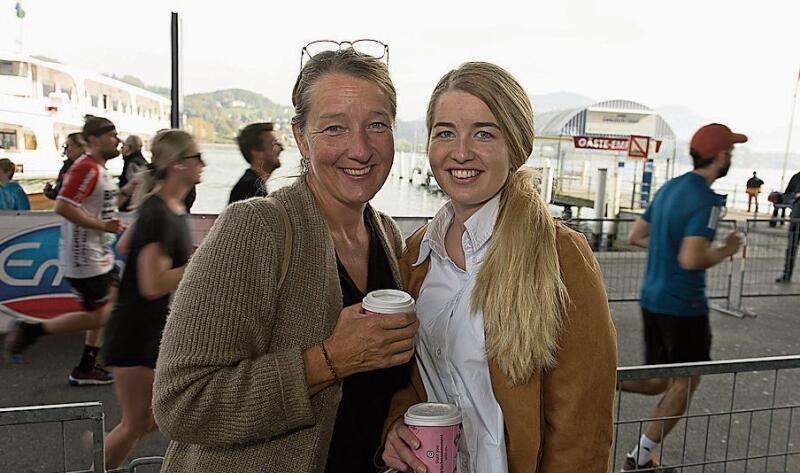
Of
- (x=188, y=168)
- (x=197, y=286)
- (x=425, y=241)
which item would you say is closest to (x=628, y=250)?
(x=188, y=168)

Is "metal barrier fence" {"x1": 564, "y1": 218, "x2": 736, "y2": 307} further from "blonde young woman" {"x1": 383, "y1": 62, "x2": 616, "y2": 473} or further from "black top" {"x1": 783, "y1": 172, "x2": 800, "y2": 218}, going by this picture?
"blonde young woman" {"x1": 383, "y1": 62, "x2": 616, "y2": 473}

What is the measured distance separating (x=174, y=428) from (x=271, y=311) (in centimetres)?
34

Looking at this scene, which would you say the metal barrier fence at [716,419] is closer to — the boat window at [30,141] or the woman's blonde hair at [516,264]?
the woman's blonde hair at [516,264]

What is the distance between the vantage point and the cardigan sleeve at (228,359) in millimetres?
1366

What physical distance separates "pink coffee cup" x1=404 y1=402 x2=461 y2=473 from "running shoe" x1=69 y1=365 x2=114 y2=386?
179 inches

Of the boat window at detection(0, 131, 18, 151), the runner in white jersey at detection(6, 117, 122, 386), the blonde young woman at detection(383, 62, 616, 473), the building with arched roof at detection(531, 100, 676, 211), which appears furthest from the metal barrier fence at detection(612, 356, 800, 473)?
the building with arched roof at detection(531, 100, 676, 211)

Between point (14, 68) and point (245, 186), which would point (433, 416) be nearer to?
point (245, 186)

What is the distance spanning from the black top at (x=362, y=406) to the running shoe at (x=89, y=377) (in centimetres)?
418

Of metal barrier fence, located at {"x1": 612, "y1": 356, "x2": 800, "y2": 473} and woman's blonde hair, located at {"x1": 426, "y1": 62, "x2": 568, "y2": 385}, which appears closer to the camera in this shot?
woman's blonde hair, located at {"x1": 426, "y1": 62, "x2": 568, "y2": 385}

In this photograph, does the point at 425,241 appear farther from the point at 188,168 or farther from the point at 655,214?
the point at 655,214

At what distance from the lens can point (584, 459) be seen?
1.56 m

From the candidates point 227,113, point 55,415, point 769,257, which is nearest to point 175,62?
point 227,113

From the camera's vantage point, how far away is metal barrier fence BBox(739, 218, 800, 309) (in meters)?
9.09

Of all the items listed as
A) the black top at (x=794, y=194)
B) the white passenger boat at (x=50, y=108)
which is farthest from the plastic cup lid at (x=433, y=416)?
the black top at (x=794, y=194)
